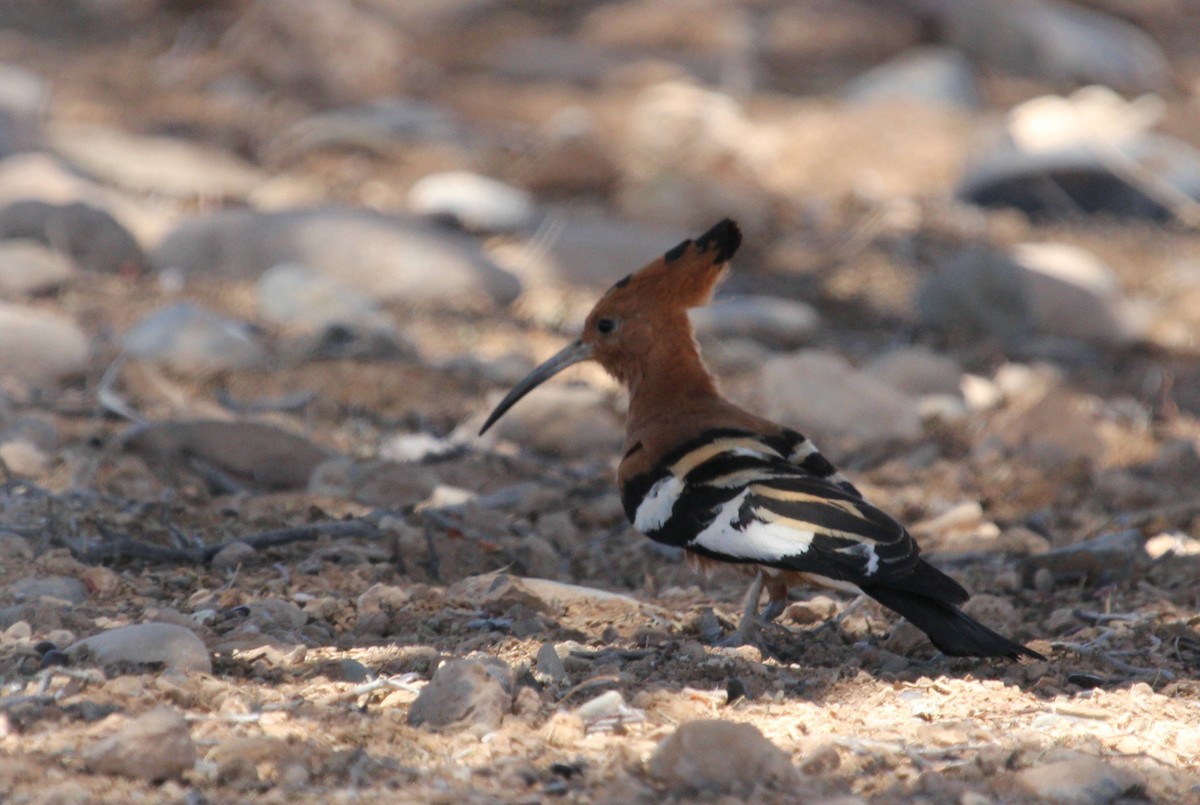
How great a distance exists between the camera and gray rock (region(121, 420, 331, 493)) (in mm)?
4371

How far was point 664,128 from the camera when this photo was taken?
8703 mm

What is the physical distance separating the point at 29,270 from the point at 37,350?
109cm

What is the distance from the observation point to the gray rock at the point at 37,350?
5234mm

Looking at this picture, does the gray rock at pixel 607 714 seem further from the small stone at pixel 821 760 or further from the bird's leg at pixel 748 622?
the bird's leg at pixel 748 622

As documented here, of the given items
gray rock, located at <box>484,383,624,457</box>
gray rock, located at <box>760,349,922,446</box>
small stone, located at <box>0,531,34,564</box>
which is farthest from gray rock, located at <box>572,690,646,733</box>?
gray rock, located at <box>760,349,922,446</box>

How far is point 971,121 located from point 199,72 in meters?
5.00

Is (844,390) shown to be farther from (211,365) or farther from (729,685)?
(729,685)

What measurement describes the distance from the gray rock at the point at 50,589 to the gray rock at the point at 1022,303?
15.3 feet

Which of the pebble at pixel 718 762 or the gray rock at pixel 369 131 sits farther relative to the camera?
the gray rock at pixel 369 131

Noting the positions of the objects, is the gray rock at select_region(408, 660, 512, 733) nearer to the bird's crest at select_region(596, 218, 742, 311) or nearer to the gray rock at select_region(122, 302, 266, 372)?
the bird's crest at select_region(596, 218, 742, 311)

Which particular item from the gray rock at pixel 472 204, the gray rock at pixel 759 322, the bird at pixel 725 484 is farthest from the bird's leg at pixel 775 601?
the gray rock at pixel 472 204

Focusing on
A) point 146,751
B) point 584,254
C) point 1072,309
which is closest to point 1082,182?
point 1072,309

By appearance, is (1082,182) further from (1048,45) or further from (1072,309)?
(1048,45)

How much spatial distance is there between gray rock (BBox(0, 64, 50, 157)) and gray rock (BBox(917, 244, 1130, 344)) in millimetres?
4624
